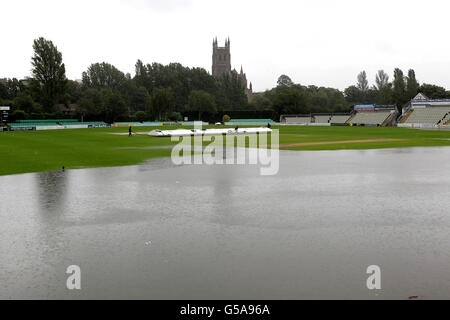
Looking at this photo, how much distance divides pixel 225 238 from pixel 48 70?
105132mm

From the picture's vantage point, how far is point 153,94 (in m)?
122

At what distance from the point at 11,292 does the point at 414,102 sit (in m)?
101

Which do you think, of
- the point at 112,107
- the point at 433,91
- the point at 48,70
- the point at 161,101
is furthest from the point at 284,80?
the point at 48,70

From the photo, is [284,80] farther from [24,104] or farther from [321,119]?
[24,104]

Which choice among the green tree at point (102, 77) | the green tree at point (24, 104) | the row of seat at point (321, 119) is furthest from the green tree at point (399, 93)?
the green tree at point (24, 104)

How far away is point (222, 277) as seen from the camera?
6.85 metres

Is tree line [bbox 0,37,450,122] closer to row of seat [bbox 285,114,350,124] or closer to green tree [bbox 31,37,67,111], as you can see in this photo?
green tree [bbox 31,37,67,111]

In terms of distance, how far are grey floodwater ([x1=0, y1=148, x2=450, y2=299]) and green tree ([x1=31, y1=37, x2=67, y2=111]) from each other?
3658 inches

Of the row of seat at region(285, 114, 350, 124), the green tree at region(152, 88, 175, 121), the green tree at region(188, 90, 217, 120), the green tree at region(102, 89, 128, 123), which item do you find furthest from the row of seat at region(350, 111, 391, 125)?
the green tree at region(102, 89, 128, 123)

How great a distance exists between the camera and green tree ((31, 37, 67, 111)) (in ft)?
330
